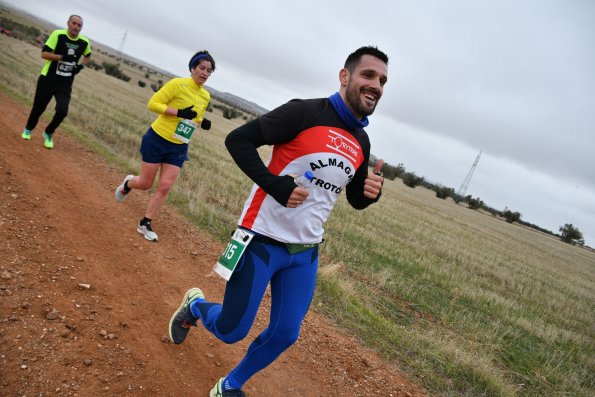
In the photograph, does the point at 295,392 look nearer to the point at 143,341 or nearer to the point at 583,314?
the point at 143,341

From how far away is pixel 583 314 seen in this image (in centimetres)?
1037

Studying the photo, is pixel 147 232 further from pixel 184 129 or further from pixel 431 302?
pixel 431 302

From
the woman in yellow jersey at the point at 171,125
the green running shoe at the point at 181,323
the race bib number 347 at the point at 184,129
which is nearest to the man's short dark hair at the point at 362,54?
the green running shoe at the point at 181,323

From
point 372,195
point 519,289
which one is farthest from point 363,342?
point 519,289

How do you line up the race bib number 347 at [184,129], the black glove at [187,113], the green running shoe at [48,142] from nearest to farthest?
the black glove at [187,113] < the race bib number 347 at [184,129] < the green running shoe at [48,142]

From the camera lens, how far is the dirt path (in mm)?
2699

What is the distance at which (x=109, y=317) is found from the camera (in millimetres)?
3336

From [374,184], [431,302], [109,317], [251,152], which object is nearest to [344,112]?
[374,184]

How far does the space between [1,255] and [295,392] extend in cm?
306

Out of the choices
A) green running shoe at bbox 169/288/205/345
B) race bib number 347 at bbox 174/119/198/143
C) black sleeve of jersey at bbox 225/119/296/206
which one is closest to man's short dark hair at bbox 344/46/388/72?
black sleeve of jersey at bbox 225/119/296/206

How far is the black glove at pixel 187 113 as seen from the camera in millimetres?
5094

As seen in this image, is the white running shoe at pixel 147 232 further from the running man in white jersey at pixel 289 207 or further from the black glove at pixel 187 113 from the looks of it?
the running man in white jersey at pixel 289 207

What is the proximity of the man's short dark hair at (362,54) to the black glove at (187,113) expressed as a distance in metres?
2.98

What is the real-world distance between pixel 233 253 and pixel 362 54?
1692mm
